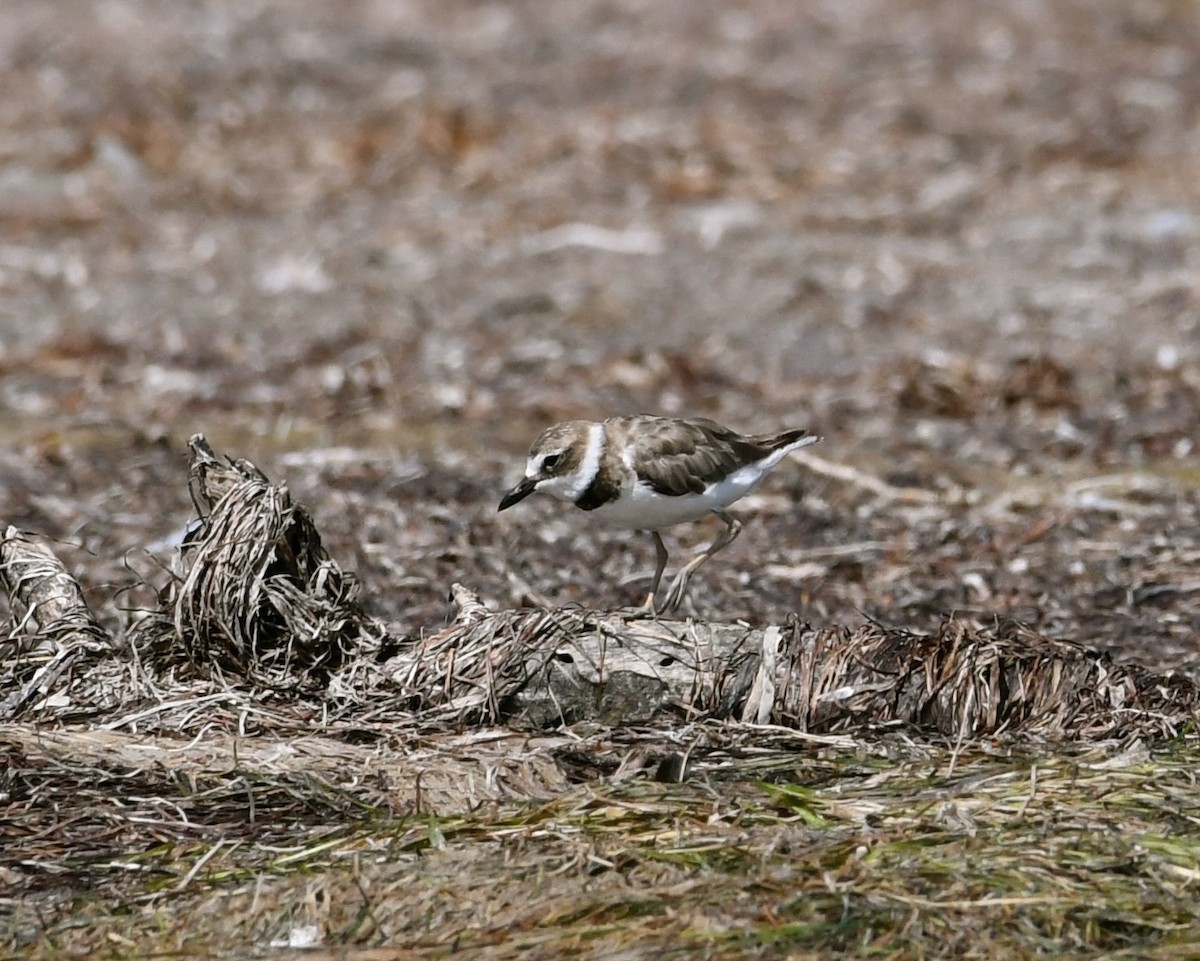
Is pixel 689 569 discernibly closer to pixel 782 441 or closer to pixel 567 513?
pixel 782 441

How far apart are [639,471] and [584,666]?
93 centimetres

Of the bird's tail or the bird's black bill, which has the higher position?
the bird's black bill

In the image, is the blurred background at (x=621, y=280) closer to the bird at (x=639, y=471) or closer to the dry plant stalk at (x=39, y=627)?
the bird at (x=639, y=471)

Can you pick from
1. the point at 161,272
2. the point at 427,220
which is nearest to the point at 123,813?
the point at 161,272

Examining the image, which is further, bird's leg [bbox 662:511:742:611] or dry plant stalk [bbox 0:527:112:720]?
bird's leg [bbox 662:511:742:611]

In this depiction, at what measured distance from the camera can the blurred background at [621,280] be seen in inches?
303

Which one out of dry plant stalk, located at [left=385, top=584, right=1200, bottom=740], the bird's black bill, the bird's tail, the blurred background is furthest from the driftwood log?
the bird's tail

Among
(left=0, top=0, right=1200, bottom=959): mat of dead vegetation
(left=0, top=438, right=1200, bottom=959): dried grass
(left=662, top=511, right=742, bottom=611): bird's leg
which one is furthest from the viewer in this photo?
(left=662, top=511, right=742, bottom=611): bird's leg

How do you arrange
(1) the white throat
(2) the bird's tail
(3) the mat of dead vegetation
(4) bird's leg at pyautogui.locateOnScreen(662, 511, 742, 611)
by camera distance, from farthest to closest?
1. (2) the bird's tail
2. (4) bird's leg at pyautogui.locateOnScreen(662, 511, 742, 611)
3. (1) the white throat
4. (3) the mat of dead vegetation

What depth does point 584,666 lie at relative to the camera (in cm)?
503

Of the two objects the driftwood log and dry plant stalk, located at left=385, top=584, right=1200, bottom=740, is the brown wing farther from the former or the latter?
A: dry plant stalk, located at left=385, top=584, right=1200, bottom=740

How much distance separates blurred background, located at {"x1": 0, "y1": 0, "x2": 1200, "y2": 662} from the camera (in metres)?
7.70

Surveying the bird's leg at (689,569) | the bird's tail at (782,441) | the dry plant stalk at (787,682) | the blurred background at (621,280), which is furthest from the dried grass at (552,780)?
the bird's tail at (782,441)

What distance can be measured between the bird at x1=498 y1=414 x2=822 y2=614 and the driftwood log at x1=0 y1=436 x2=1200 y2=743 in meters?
0.58
